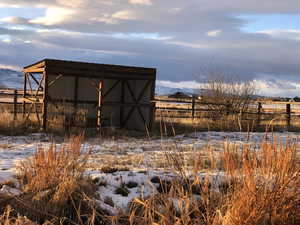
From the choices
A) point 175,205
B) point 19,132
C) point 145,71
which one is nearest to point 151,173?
point 175,205

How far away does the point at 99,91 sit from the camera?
15.5 meters

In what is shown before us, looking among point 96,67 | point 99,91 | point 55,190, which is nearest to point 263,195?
point 55,190

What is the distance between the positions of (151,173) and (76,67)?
908 centimetres

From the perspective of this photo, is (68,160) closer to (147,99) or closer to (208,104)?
(147,99)

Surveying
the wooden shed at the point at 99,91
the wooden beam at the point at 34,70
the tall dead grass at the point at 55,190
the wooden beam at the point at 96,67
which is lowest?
the tall dead grass at the point at 55,190

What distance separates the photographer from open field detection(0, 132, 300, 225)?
4297 mm

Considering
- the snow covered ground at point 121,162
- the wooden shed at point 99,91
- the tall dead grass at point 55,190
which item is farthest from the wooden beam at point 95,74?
the tall dead grass at point 55,190

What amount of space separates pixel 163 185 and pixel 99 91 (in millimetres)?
9816

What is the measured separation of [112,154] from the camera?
386 inches

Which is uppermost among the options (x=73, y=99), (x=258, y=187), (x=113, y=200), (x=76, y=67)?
(x=76, y=67)

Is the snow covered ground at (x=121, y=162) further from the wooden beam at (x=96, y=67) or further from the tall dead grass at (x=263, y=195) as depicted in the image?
the wooden beam at (x=96, y=67)

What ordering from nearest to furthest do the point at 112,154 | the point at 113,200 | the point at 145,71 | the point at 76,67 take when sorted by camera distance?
1. the point at 113,200
2. the point at 112,154
3. the point at 76,67
4. the point at 145,71

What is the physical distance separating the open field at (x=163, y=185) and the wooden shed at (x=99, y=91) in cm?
639

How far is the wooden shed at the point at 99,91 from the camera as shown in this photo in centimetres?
1528
